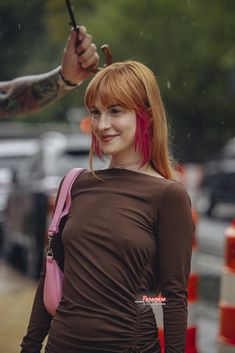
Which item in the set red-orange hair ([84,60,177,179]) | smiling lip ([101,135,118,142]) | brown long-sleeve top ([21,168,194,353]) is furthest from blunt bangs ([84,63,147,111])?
brown long-sleeve top ([21,168,194,353])

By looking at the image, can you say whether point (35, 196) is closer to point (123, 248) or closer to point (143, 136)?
point (143, 136)

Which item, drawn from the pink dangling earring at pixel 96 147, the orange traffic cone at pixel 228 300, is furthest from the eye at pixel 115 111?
the orange traffic cone at pixel 228 300

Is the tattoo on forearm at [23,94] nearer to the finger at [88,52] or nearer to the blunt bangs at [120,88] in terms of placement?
the finger at [88,52]

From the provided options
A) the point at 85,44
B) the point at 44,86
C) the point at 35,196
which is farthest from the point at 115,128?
the point at 35,196

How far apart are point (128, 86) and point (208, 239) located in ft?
42.6

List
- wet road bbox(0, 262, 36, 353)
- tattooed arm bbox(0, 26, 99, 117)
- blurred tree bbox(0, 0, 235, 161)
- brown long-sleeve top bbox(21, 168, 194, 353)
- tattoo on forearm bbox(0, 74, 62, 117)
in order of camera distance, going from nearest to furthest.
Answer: brown long-sleeve top bbox(21, 168, 194, 353) → tattooed arm bbox(0, 26, 99, 117) → tattoo on forearm bbox(0, 74, 62, 117) → wet road bbox(0, 262, 36, 353) → blurred tree bbox(0, 0, 235, 161)

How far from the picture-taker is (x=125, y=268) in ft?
9.28

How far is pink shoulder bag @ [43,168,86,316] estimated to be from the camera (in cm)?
296

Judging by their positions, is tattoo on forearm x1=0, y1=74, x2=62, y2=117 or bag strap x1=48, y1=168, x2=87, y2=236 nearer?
bag strap x1=48, y1=168, x2=87, y2=236

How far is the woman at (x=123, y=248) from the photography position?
111 inches

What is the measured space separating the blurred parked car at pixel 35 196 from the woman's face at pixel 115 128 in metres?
8.07

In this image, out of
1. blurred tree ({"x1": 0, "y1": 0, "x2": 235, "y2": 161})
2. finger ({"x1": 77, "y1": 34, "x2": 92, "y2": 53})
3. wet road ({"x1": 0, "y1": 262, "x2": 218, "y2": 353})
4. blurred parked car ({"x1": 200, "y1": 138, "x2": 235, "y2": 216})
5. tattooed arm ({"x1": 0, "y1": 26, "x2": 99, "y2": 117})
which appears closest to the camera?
finger ({"x1": 77, "y1": 34, "x2": 92, "y2": 53})

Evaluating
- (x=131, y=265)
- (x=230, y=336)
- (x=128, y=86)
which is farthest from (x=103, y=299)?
(x=230, y=336)

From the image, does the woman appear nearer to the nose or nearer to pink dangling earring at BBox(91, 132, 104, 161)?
the nose
